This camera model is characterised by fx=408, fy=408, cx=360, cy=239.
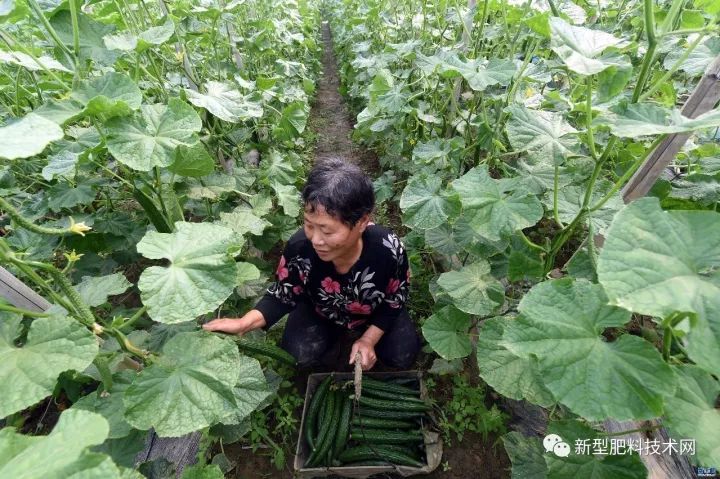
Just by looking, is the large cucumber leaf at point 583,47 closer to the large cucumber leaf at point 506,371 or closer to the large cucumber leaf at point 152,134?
the large cucumber leaf at point 506,371

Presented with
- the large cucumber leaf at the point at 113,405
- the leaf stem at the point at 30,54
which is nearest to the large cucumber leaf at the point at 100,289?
the large cucumber leaf at the point at 113,405

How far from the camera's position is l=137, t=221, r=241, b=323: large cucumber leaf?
1205 mm

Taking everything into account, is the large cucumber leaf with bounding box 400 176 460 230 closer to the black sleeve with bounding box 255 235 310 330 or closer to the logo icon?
the black sleeve with bounding box 255 235 310 330

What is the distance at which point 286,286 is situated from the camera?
2518 mm

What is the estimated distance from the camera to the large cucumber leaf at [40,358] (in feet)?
3.35

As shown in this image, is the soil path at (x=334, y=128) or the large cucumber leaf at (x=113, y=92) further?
the soil path at (x=334, y=128)

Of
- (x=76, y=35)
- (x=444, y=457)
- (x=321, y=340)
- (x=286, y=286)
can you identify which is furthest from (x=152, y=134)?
(x=444, y=457)

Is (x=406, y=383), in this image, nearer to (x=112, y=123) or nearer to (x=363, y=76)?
(x=112, y=123)

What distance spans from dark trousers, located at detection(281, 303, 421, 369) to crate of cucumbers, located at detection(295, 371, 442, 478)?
21cm

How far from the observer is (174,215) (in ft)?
6.63

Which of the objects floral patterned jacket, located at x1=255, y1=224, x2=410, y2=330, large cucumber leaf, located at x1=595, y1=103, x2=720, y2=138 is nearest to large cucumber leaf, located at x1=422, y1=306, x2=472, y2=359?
floral patterned jacket, located at x1=255, y1=224, x2=410, y2=330

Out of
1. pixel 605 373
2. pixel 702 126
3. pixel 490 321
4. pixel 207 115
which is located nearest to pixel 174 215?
pixel 207 115

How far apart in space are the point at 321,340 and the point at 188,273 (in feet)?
5.47

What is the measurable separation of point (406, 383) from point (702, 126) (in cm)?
212
